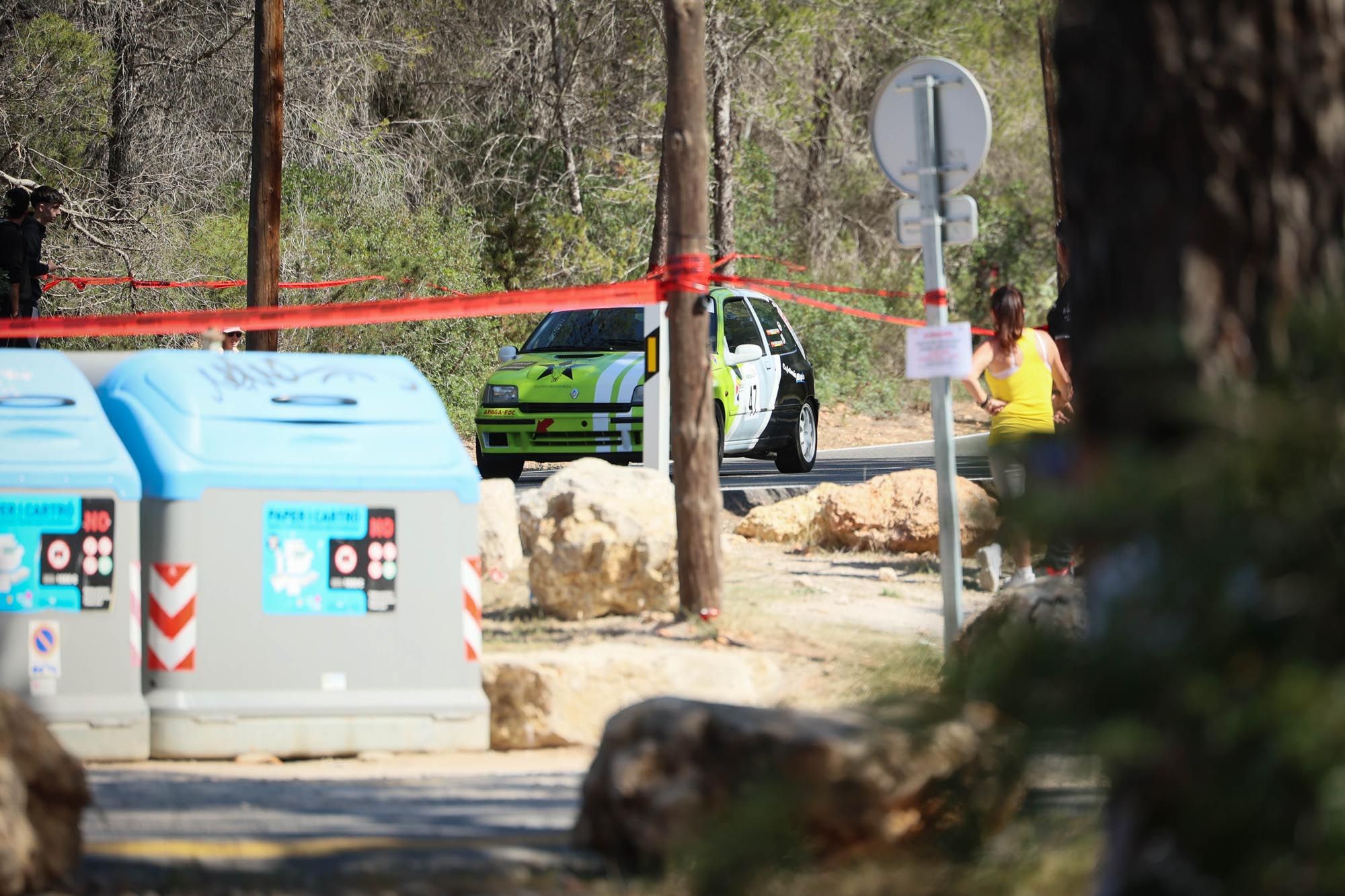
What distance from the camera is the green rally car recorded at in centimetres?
1386

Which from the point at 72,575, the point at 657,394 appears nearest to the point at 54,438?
the point at 72,575

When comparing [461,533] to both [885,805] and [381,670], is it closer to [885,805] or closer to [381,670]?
[381,670]

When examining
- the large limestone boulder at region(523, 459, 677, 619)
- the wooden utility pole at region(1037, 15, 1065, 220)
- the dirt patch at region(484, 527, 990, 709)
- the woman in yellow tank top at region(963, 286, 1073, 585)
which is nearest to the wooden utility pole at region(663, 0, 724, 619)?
the large limestone boulder at region(523, 459, 677, 619)

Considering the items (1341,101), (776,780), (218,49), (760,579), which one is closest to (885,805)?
(776,780)

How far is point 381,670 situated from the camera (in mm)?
6258

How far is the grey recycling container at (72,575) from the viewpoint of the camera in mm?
5883

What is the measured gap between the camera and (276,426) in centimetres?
620

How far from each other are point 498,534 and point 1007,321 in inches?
121

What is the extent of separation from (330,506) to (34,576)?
41.6 inches

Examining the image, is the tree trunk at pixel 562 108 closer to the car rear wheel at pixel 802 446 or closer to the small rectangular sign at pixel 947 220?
the car rear wheel at pixel 802 446

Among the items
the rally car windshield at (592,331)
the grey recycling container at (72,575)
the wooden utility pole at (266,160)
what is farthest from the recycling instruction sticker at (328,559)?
the rally car windshield at (592,331)

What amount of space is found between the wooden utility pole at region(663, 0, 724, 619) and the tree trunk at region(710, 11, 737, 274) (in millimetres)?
16463

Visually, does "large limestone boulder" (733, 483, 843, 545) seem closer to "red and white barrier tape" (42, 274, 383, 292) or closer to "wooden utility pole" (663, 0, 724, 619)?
"wooden utility pole" (663, 0, 724, 619)

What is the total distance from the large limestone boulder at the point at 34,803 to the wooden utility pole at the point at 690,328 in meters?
4.56
